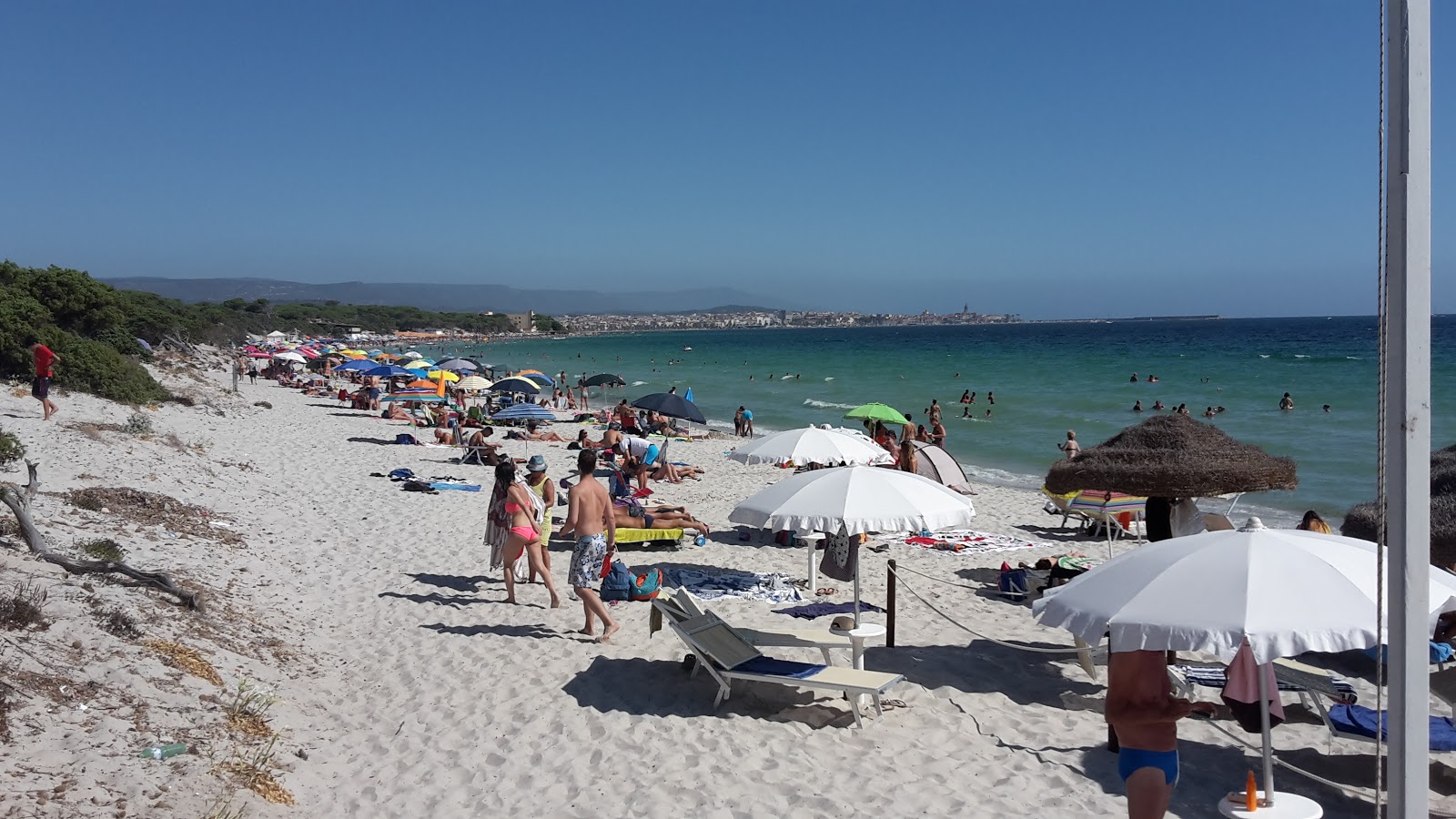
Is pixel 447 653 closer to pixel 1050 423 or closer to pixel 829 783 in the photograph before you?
pixel 829 783

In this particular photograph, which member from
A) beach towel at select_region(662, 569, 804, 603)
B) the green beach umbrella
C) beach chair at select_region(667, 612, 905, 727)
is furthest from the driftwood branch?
the green beach umbrella

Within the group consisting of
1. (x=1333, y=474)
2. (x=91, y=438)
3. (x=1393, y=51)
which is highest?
(x=1393, y=51)

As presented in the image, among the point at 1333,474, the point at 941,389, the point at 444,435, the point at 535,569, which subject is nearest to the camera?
the point at 535,569

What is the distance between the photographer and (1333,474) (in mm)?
19188

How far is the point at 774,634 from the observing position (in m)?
6.59

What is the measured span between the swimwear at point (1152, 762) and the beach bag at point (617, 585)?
5.53 meters

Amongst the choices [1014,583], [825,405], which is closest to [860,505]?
[1014,583]

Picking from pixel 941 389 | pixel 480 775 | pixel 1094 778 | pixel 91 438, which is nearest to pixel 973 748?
pixel 1094 778

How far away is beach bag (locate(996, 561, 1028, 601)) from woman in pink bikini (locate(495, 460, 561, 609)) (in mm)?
4007

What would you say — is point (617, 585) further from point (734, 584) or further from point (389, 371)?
point (389, 371)

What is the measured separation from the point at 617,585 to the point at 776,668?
2.81 metres

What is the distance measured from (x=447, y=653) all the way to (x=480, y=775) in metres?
2.12

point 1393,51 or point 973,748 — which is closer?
point 1393,51

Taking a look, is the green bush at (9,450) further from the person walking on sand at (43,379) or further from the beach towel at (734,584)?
the beach towel at (734,584)
